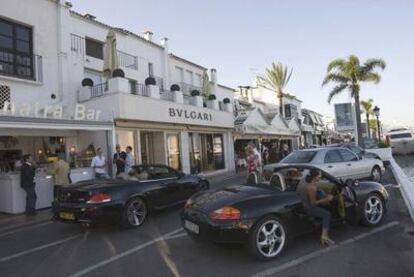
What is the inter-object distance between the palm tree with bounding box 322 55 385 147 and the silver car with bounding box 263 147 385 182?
1765cm

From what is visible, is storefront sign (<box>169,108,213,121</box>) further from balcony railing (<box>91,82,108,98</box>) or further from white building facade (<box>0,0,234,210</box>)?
balcony railing (<box>91,82,108,98</box>)

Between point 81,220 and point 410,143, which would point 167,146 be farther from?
point 410,143

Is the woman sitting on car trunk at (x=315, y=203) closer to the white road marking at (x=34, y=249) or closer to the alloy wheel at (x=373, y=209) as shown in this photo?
the alloy wheel at (x=373, y=209)

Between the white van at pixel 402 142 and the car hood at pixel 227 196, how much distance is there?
101 ft

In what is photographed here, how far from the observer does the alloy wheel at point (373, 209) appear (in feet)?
22.4

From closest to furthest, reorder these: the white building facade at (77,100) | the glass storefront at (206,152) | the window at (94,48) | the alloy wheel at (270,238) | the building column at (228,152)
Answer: the alloy wheel at (270,238)
the white building facade at (77,100)
the window at (94,48)
the glass storefront at (206,152)
the building column at (228,152)

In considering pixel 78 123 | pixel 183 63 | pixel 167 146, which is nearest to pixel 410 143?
pixel 183 63

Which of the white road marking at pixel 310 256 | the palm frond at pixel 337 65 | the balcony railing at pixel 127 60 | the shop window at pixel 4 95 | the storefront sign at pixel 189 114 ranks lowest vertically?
the white road marking at pixel 310 256

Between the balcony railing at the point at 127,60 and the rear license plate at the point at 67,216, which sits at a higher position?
the balcony railing at the point at 127,60

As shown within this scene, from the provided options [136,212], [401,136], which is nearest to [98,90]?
[136,212]

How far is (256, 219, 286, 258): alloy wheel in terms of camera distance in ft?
17.4

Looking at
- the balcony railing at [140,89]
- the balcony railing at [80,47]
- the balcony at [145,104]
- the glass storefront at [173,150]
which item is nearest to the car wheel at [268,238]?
the balcony at [145,104]

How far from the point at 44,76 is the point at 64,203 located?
954 cm

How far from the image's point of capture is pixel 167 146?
18812mm
